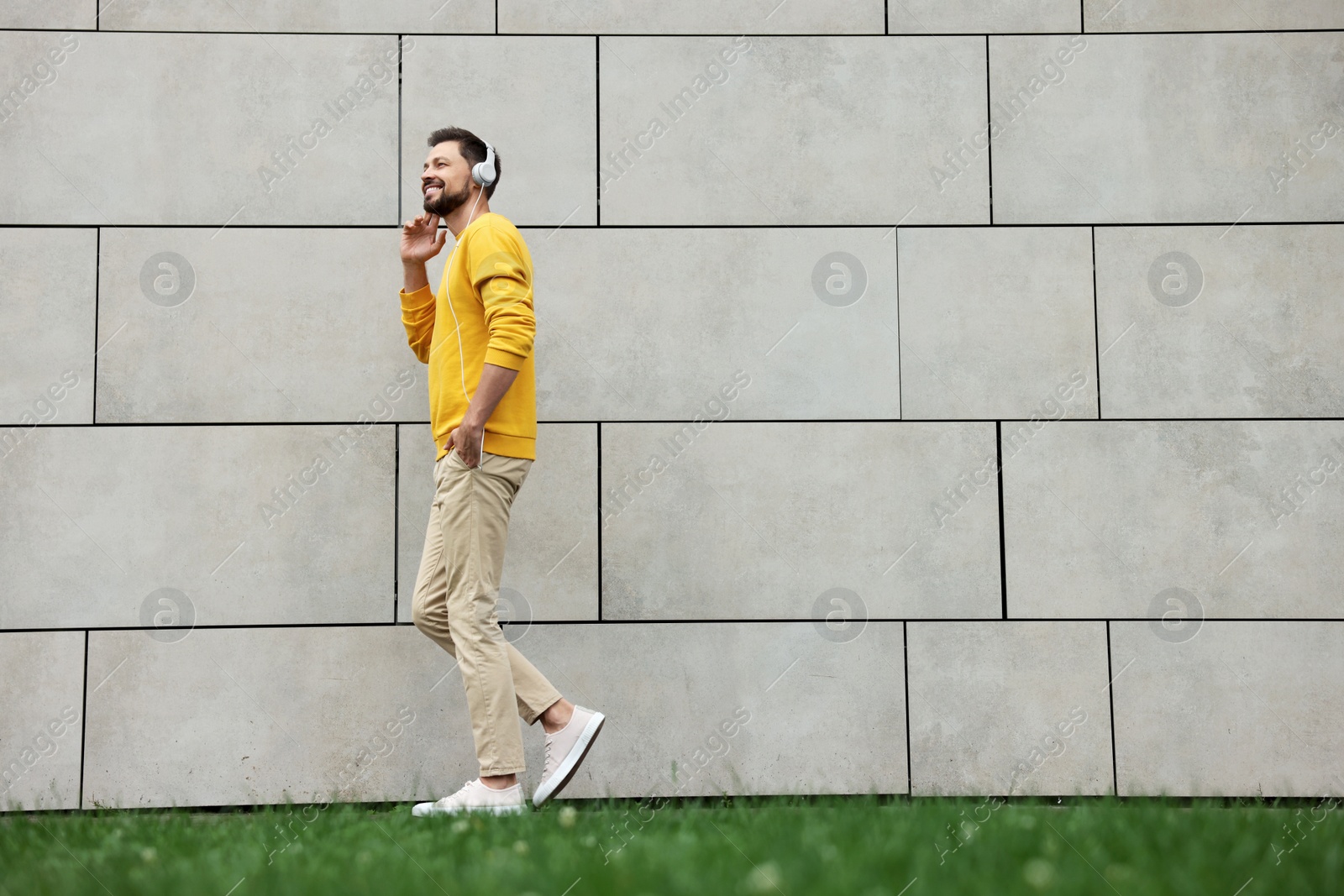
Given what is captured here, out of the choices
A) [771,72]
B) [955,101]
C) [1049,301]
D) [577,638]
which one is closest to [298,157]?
[771,72]

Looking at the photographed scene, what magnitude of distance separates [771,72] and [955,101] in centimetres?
91

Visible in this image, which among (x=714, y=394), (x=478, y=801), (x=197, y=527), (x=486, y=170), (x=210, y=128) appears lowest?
(x=478, y=801)

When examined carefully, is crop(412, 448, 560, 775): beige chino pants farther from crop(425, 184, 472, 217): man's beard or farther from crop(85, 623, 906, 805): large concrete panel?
crop(425, 184, 472, 217): man's beard

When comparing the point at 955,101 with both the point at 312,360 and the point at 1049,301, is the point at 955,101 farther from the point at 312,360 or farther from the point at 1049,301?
the point at 312,360

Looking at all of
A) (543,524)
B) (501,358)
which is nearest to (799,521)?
(543,524)

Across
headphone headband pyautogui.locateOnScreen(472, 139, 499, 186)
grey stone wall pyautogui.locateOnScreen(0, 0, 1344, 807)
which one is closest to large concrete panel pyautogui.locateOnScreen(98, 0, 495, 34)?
grey stone wall pyautogui.locateOnScreen(0, 0, 1344, 807)

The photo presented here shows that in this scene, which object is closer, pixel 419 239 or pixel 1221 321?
pixel 419 239

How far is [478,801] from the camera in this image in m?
3.77

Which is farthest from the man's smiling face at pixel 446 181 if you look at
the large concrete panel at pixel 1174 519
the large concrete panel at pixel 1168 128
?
the large concrete panel at pixel 1174 519

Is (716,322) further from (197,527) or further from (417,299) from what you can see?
(197,527)

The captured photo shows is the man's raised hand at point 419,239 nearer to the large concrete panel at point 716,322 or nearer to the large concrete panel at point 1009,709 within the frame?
the large concrete panel at point 716,322

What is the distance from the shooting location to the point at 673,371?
469 cm

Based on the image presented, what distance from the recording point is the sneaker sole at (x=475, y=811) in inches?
140

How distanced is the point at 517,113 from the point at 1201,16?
11.2 ft
